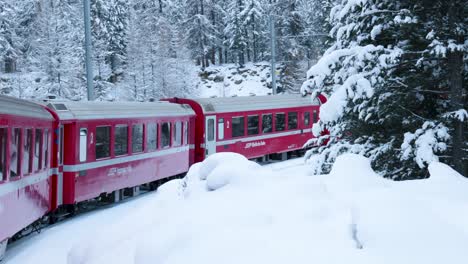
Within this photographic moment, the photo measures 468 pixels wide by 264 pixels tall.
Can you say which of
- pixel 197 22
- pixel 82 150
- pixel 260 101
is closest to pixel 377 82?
pixel 82 150

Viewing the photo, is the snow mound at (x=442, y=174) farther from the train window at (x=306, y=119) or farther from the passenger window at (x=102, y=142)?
the train window at (x=306, y=119)

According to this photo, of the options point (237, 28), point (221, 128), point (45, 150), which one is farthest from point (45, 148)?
point (237, 28)

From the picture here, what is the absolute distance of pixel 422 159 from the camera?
7.68 m

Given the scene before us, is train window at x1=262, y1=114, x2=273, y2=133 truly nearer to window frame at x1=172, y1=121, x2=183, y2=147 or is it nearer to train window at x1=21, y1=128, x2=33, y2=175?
window frame at x1=172, y1=121, x2=183, y2=147

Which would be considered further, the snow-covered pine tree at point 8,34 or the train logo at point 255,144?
the snow-covered pine tree at point 8,34

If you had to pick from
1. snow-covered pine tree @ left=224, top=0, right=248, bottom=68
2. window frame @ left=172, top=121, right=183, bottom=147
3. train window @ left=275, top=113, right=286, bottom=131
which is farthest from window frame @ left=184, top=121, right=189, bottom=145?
snow-covered pine tree @ left=224, top=0, right=248, bottom=68

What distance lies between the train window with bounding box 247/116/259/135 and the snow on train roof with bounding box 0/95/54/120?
1067 cm

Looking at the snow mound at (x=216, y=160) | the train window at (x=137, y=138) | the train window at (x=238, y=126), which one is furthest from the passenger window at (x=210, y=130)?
the snow mound at (x=216, y=160)

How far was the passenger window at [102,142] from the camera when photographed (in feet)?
43.0

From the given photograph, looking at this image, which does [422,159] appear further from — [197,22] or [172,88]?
[197,22]

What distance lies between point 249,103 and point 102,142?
865 centimetres

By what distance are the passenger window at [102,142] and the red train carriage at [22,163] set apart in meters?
1.74

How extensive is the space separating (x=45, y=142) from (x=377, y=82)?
645 centimetres

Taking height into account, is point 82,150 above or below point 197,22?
below
